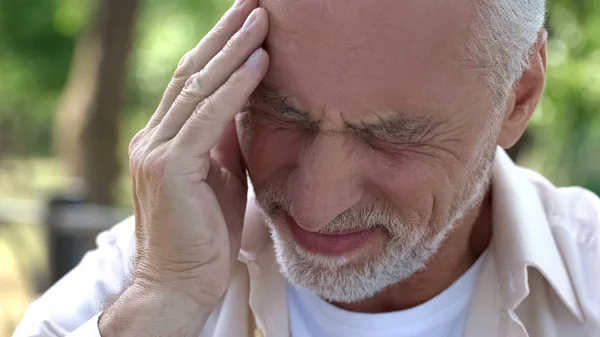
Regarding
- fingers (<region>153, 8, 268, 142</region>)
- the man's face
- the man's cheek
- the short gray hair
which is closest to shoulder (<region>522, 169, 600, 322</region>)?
the man's face

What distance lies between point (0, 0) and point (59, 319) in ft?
37.1

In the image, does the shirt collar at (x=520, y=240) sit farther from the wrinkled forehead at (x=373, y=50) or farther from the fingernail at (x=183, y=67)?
the fingernail at (x=183, y=67)

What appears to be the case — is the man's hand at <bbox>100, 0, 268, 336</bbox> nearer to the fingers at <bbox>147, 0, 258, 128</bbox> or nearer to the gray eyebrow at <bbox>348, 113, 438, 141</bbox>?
the fingers at <bbox>147, 0, 258, 128</bbox>

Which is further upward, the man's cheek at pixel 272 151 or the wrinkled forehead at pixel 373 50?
the wrinkled forehead at pixel 373 50

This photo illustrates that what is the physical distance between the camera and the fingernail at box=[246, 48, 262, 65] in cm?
185

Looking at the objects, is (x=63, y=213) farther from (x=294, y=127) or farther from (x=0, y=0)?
(x=0, y=0)

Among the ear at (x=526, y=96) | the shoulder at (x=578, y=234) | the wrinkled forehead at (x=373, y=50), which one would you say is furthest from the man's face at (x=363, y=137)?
the shoulder at (x=578, y=234)

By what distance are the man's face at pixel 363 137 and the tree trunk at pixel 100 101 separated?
521 centimetres

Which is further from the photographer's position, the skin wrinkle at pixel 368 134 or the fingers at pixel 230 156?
the fingers at pixel 230 156

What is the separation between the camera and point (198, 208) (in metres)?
1.96

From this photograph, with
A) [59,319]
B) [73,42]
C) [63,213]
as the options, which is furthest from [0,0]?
[59,319]

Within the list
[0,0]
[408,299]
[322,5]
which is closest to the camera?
[322,5]

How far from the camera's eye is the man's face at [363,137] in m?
1.77

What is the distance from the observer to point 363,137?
6.07 feet
